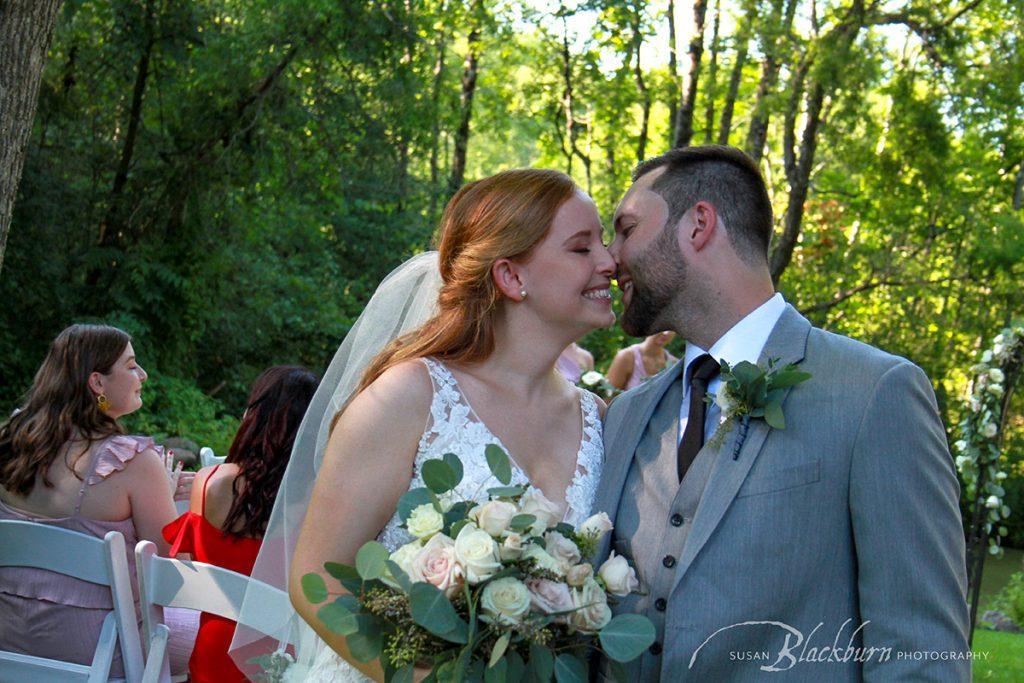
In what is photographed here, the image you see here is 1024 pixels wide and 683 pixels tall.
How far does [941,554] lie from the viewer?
90.3 inches

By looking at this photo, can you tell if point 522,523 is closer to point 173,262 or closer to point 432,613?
point 432,613

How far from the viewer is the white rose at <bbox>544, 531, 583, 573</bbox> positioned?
89.2 inches

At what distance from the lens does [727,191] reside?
2826mm

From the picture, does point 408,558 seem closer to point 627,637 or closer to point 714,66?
Answer: point 627,637

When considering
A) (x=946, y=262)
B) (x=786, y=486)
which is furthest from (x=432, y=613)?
(x=946, y=262)

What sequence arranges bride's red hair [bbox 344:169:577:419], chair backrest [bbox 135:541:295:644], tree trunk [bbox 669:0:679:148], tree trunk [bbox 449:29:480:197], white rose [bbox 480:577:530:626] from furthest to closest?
tree trunk [bbox 449:29:480:197] < tree trunk [bbox 669:0:679:148] < chair backrest [bbox 135:541:295:644] < bride's red hair [bbox 344:169:577:419] < white rose [bbox 480:577:530:626]

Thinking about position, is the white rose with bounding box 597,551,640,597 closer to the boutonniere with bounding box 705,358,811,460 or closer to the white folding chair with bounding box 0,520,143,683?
the boutonniere with bounding box 705,358,811,460

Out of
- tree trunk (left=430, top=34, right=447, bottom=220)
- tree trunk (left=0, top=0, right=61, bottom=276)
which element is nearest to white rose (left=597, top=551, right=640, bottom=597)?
tree trunk (left=0, top=0, right=61, bottom=276)

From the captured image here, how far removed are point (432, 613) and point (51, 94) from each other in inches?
408

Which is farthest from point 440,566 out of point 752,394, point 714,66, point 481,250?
point 714,66

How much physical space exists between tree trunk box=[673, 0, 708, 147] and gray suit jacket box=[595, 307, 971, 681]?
10598 mm

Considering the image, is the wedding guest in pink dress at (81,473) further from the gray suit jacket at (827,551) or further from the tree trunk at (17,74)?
the gray suit jacket at (827,551)

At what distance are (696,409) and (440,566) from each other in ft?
2.69

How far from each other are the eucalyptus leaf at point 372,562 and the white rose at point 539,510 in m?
0.31
